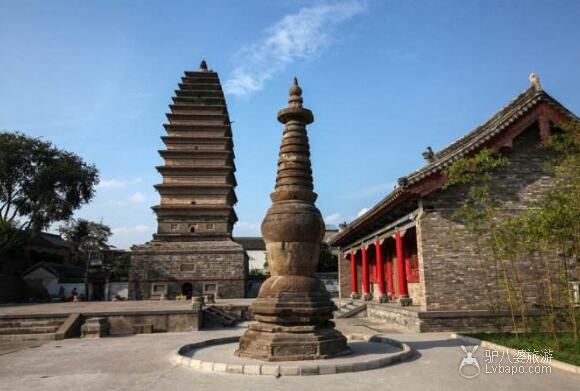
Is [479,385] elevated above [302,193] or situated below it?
below

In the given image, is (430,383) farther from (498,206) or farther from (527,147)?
(527,147)

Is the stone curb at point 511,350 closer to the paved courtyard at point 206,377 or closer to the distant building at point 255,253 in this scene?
the paved courtyard at point 206,377

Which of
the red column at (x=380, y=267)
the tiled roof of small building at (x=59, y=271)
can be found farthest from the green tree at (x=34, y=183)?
the red column at (x=380, y=267)

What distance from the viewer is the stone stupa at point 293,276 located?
8102 mm

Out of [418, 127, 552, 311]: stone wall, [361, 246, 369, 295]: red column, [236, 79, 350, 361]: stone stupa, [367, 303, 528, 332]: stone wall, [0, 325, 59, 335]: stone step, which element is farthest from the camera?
[361, 246, 369, 295]: red column

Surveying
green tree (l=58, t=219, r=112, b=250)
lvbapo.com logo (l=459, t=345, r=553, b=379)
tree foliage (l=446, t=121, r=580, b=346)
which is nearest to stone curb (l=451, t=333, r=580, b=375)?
lvbapo.com logo (l=459, t=345, r=553, b=379)

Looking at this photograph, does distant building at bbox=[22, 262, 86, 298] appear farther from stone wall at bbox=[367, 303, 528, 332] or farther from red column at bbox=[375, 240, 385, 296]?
stone wall at bbox=[367, 303, 528, 332]

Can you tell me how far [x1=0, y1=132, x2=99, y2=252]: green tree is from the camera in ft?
110

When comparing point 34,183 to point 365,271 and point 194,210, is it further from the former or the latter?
point 365,271

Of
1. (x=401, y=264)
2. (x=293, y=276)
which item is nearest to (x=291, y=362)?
(x=293, y=276)

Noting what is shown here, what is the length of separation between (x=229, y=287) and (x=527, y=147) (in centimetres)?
2296

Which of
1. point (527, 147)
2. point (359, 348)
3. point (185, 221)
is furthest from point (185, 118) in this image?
point (359, 348)

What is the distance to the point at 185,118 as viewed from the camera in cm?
3809

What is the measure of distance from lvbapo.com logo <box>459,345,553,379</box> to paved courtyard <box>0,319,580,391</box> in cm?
20
